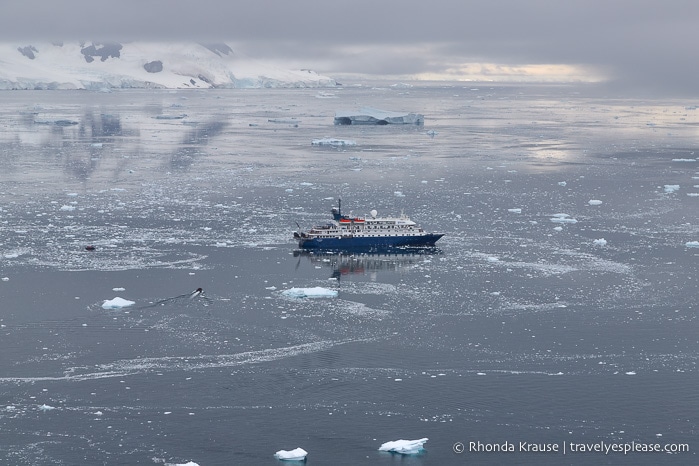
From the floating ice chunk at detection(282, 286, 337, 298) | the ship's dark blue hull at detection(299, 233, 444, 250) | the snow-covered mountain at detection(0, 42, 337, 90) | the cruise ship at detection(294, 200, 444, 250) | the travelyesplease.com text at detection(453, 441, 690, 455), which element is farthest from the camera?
the snow-covered mountain at detection(0, 42, 337, 90)

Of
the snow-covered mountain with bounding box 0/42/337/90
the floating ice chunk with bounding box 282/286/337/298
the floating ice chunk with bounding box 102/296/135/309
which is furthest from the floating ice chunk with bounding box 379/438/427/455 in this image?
the snow-covered mountain with bounding box 0/42/337/90

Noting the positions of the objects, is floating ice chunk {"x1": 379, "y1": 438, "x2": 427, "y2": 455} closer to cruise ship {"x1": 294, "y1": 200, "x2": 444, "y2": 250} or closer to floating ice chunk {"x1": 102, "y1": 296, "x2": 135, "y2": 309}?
floating ice chunk {"x1": 102, "y1": 296, "x2": 135, "y2": 309}

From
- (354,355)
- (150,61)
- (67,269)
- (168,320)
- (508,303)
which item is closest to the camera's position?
(354,355)

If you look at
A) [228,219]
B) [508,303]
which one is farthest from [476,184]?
[508,303]

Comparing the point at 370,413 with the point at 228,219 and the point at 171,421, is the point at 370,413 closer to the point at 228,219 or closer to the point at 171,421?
the point at 171,421

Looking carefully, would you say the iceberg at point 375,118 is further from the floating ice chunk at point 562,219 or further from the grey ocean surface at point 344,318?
the floating ice chunk at point 562,219

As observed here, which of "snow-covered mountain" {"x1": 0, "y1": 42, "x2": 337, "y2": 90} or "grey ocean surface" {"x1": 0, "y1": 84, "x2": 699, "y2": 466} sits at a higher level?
"snow-covered mountain" {"x1": 0, "y1": 42, "x2": 337, "y2": 90}

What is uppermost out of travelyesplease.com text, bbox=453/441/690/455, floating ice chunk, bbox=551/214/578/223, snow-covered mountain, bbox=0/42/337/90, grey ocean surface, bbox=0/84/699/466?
snow-covered mountain, bbox=0/42/337/90

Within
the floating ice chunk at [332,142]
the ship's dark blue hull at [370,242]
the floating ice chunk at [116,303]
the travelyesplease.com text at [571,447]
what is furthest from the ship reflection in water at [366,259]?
the floating ice chunk at [332,142]
